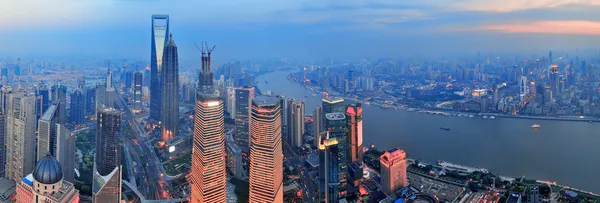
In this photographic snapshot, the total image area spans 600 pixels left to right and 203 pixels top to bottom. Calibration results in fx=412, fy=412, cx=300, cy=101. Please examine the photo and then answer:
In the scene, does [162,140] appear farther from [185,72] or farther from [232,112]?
[232,112]

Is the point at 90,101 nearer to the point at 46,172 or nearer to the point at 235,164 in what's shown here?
the point at 235,164

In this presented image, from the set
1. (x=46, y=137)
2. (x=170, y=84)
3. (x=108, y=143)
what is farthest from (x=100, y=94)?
(x=108, y=143)

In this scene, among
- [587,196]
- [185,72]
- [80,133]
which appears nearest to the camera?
[587,196]

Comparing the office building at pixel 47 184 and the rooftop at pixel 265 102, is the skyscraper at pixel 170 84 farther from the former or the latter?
the office building at pixel 47 184

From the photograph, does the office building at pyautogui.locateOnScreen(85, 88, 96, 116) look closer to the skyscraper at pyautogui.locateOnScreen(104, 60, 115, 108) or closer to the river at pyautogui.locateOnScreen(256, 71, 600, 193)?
the skyscraper at pyautogui.locateOnScreen(104, 60, 115, 108)

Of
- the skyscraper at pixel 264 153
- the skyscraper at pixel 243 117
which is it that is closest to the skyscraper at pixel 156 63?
the skyscraper at pixel 243 117

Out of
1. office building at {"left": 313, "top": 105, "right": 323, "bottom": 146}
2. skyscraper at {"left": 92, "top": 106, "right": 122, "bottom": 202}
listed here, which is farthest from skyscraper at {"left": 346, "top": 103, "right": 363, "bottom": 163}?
skyscraper at {"left": 92, "top": 106, "right": 122, "bottom": 202}

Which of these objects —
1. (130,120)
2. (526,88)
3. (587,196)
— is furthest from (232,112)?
(526,88)

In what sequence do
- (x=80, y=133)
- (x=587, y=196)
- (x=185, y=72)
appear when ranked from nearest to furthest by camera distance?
(x=587, y=196) < (x=80, y=133) < (x=185, y=72)
